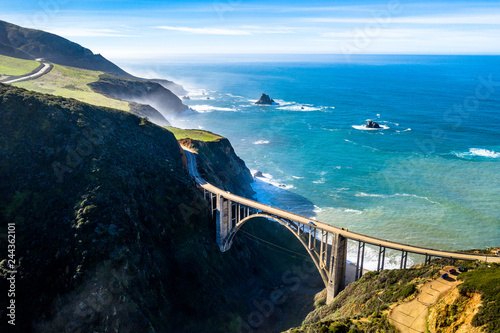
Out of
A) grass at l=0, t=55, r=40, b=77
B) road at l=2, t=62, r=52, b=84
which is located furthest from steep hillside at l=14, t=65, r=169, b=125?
grass at l=0, t=55, r=40, b=77

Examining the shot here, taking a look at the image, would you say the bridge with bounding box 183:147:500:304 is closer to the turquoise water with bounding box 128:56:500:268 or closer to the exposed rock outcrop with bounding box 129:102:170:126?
the turquoise water with bounding box 128:56:500:268

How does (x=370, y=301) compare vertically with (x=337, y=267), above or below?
above

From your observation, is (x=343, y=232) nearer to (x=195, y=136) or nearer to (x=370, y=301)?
(x=370, y=301)

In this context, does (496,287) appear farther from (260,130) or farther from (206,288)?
(260,130)

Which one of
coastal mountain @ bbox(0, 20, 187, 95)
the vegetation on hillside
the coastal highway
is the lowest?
the vegetation on hillside

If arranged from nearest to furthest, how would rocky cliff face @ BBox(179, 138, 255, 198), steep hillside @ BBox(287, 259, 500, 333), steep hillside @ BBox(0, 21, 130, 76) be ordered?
steep hillside @ BBox(287, 259, 500, 333)
rocky cliff face @ BBox(179, 138, 255, 198)
steep hillside @ BBox(0, 21, 130, 76)

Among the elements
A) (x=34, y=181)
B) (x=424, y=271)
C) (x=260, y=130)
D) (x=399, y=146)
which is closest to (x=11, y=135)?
(x=34, y=181)

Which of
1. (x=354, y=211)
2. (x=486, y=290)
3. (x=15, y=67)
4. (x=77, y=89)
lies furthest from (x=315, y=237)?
(x=15, y=67)
